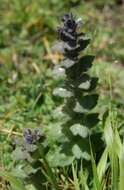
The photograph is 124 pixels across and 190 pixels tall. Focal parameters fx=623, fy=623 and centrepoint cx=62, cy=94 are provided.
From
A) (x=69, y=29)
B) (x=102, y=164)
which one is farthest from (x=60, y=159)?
(x=69, y=29)

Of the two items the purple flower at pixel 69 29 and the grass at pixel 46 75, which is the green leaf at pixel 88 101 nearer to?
the grass at pixel 46 75

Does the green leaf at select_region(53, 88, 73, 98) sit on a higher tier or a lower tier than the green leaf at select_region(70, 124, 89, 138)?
higher

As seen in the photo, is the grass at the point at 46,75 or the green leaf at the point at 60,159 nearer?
the grass at the point at 46,75

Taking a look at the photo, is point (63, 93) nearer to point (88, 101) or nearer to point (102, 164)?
point (88, 101)

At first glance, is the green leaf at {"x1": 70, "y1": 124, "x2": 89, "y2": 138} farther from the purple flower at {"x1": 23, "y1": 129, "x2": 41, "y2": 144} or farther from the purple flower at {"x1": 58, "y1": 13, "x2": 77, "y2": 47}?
the purple flower at {"x1": 58, "y1": 13, "x2": 77, "y2": 47}

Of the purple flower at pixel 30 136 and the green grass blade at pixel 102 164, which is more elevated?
the purple flower at pixel 30 136

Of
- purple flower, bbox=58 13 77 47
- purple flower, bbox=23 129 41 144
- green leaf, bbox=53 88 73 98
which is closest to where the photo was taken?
purple flower, bbox=23 129 41 144

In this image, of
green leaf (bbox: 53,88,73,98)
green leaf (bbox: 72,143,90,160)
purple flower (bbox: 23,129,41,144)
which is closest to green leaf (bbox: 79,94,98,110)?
green leaf (bbox: 53,88,73,98)

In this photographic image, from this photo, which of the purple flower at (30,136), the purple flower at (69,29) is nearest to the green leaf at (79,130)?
the purple flower at (30,136)

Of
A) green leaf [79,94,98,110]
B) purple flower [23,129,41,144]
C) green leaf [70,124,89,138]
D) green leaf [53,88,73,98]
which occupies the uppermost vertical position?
green leaf [53,88,73,98]
